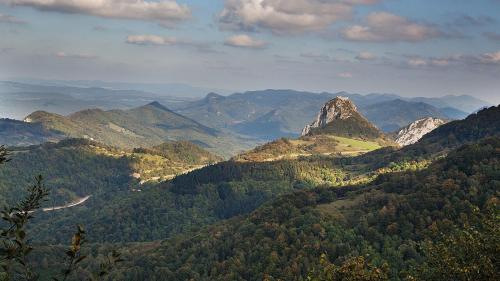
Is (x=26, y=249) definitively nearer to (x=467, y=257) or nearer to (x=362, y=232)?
(x=467, y=257)

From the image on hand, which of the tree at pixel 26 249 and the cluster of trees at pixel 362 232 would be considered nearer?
the tree at pixel 26 249

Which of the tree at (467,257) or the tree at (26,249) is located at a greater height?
the tree at (26,249)

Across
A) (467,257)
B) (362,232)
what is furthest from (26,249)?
(362,232)

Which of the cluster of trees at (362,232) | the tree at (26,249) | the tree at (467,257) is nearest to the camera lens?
the tree at (26,249)

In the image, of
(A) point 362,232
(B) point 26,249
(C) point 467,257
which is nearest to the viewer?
(B) point 26,249

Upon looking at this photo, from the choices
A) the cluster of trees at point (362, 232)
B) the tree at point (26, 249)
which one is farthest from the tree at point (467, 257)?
the cluster of trees at point (362, 232)

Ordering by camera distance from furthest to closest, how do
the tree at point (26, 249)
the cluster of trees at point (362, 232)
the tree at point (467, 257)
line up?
the cluster of trees at point (362, 232) → the tree at point (467, 257) → the tree at point (26, 249)

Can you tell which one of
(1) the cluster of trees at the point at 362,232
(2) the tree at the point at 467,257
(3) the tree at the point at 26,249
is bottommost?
(1) the cluster of trees at the point at 362,232

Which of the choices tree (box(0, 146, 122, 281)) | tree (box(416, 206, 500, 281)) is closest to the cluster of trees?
tree (box(416, 206, 500, 281))

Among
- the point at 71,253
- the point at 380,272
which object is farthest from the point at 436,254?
the point at 71,253

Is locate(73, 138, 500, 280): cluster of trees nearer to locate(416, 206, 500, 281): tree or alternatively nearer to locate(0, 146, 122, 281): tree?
locate(416, 206, 500, 281): tree

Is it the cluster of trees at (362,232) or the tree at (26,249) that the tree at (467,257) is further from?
the cluster of trees at (362,232)

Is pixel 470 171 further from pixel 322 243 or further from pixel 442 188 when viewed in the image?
pixel 322 243
